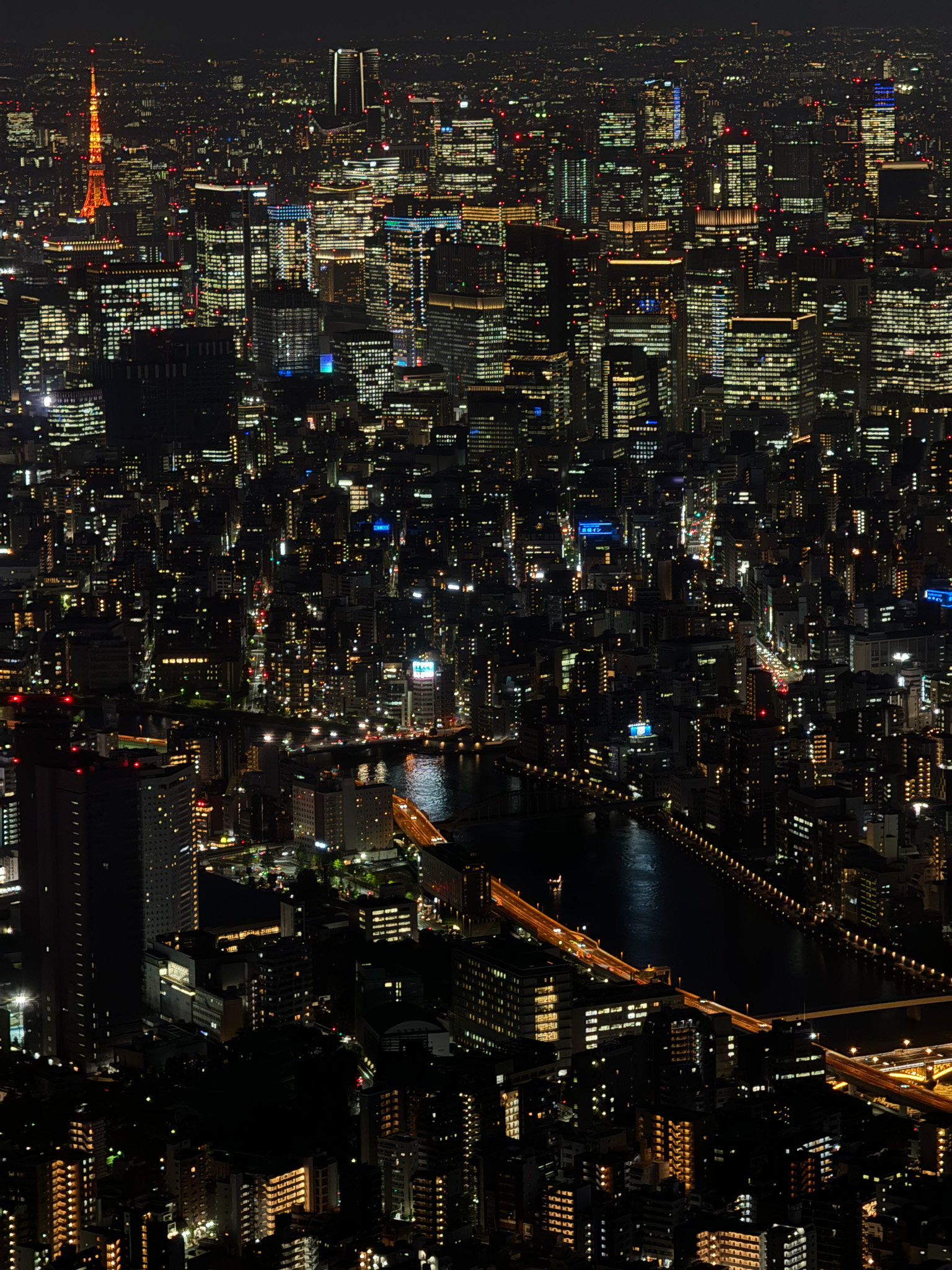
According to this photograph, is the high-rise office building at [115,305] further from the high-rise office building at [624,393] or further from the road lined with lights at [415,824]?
the road lined with lights at [415,824]

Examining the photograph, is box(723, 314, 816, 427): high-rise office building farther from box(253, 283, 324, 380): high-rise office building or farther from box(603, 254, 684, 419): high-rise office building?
box(253, 283, 324, 380): high-rise office building

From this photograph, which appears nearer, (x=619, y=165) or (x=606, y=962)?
(x=606, y=962)

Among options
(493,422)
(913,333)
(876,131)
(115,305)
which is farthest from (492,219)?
(493,422)

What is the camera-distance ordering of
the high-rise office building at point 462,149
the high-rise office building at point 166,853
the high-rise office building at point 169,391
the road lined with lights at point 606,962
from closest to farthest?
the road lined with lights at point 606,962, the high-rise office building at point 166,853, the high-rise office building at point 169,391, the high-rise office building at point 462,149

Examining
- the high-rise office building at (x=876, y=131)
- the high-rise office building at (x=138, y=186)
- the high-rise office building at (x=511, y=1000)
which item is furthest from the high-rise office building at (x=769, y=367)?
the high-rise office building at (x=511, y=1000)

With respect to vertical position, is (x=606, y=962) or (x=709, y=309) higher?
(x=709, y=309)

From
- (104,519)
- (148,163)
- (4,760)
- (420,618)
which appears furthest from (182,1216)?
(148,163)

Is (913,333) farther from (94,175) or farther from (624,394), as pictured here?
(94,175)
